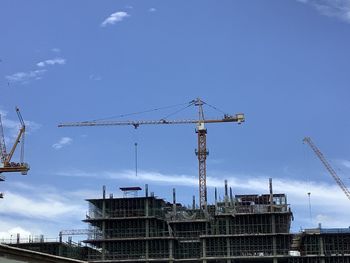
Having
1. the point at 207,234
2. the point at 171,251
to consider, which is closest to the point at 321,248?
the point at 207,234

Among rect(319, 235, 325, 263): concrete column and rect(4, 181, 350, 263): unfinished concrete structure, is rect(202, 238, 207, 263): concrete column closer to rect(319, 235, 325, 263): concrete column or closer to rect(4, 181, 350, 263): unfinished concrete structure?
rect(4, 181, 350, 263): unfinished concrete structure

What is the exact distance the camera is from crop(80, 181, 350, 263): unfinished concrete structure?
578ft

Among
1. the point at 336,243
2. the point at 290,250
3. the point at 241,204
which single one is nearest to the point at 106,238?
the point at 241,204

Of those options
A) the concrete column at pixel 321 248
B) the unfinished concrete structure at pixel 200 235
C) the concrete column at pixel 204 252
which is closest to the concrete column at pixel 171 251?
the unfinished concrete structure at pixel 200 235

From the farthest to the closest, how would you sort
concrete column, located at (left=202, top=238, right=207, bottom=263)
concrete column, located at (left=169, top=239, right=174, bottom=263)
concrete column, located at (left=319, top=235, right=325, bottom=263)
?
concrete column, located at (left=169, top=239, right=174, bottom=263) → concrete column, located at (left=202, top=238, right=207, bottom=263) → concrete column, located at (left=319, top=235, right=325, bottom=263)

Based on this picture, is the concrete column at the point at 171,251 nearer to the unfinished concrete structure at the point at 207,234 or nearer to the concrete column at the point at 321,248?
the unfinished concrete structure at the point at 207,234

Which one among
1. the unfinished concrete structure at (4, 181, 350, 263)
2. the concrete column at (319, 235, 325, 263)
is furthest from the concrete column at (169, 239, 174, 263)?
the concrete column at (319, 235, 325, 263)

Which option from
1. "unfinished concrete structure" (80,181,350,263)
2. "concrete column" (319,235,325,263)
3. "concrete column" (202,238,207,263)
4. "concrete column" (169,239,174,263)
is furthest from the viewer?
"concrete column" (169,239,174,263)

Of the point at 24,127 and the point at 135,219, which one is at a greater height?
the point at 24,127

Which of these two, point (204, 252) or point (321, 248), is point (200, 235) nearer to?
point (204, 252)

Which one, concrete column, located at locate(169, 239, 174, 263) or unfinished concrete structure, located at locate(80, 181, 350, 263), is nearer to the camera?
unfinished concrete structure, located at locate(80, 181, 350, 263)

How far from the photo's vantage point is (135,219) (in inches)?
7239

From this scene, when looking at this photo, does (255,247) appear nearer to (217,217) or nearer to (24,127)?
(217,217)

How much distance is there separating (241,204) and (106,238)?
39.7m
